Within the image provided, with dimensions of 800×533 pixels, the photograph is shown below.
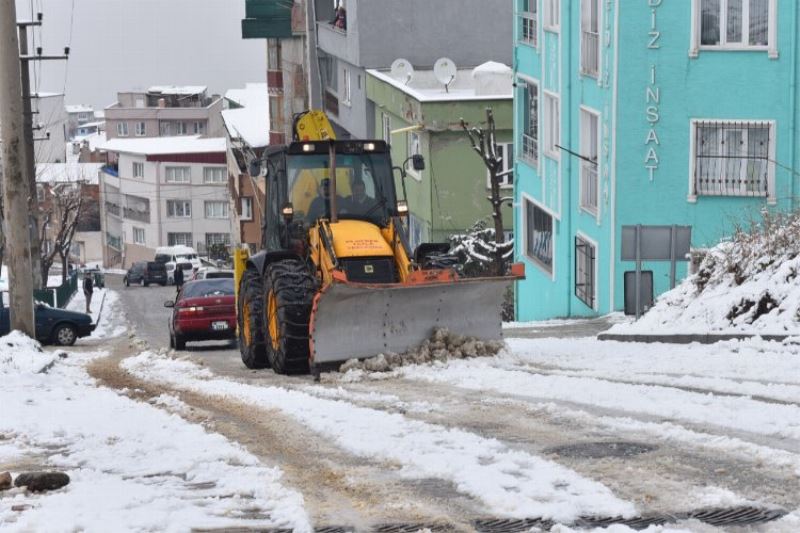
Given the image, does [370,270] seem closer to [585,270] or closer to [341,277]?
[341,277]

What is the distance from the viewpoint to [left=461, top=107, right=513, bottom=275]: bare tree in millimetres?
40188

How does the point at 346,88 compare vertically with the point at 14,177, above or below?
above

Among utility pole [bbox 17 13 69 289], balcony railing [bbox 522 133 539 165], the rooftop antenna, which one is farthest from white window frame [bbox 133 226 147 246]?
balcony railing [bbox 522 133 539 165]

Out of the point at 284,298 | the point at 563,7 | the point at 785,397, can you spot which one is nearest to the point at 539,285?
the point at 563,7

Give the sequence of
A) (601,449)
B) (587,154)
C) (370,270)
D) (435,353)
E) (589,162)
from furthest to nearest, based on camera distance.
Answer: (587,154) → (589,162) → (370,270) → (435,353) → (601,449)

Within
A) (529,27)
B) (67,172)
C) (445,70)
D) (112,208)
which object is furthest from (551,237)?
(112,208)

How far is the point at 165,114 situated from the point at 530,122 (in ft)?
371

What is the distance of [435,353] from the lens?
54.2 ft

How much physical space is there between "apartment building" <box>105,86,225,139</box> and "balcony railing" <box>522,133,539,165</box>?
107230 millimetres

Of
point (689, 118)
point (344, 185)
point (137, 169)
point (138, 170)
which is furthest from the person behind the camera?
point (138, 170)

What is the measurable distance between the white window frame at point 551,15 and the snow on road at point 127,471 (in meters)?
21.1

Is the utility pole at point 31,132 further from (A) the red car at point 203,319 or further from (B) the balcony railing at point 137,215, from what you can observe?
(B) the balcony railing at point 137,215

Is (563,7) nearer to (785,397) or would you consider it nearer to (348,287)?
(348,287)

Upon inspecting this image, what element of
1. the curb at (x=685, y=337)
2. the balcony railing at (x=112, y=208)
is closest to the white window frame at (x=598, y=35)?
the curb at (x=685, y=337)
